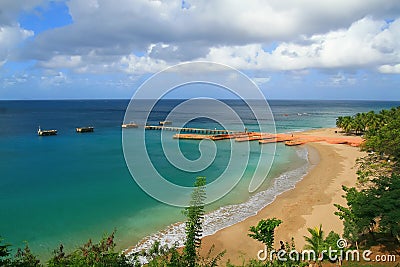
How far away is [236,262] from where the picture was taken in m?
14.1

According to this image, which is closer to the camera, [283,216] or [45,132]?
[283,216]

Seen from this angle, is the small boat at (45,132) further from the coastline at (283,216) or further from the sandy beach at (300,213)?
the sandy beach at (300,213)

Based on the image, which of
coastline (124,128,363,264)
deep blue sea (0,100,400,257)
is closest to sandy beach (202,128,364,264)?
coastline (124,128,363,264)

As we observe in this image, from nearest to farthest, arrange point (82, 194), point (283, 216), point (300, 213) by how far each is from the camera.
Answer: point (283, 216) < point (300, 213) < point (82, 194)

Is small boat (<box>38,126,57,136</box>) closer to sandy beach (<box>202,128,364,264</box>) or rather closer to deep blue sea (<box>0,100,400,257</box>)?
deep blue sea (<box>0,100,400,257</box>)

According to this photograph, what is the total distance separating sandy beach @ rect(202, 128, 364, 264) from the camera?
15774 millimetres

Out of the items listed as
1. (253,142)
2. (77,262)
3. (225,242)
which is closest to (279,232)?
(225,242)

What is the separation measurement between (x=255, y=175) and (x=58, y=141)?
37756 millimetres

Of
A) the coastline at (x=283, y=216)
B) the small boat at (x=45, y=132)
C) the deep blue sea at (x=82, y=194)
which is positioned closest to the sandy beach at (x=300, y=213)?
the coastline at (x=283, y=216)

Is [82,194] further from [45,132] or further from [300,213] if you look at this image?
[45,132]

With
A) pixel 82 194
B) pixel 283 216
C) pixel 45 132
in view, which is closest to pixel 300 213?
pixel 283 216

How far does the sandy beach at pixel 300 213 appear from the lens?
1577 cm

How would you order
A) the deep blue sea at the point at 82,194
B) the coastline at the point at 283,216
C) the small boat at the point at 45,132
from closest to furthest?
1. the coastline at the point at 283,216
2. the deep blue sea at the point at 82,194
3. the small boat at the point at 45,132

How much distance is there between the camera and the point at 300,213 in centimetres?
1986
